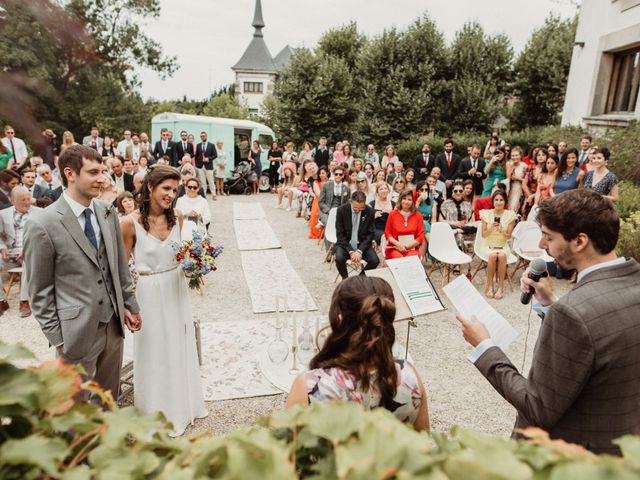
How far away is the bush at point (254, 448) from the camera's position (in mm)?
594

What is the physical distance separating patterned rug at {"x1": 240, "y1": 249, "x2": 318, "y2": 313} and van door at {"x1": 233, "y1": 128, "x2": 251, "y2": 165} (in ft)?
30.0

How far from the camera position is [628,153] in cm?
867

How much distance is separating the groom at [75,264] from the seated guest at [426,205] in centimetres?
613

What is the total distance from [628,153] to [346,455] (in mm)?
10392

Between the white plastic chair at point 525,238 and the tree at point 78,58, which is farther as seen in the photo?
the tree at point 78,58

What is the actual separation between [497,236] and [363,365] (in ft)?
19.7

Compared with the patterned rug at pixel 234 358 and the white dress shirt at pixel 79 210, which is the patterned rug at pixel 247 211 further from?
the white dress shirt at pixel 79 210

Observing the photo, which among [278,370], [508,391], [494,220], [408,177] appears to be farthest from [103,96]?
[508,391]

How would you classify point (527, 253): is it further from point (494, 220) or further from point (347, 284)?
point (347, 284)

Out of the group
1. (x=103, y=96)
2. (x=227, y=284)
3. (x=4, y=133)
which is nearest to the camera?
(x=227, y=284)

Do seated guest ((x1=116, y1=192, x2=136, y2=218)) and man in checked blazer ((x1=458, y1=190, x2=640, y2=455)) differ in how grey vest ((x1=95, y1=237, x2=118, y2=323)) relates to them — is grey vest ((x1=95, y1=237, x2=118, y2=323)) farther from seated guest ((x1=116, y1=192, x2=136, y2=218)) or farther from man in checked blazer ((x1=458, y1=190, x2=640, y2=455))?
seated guest ((x1=116, y1=192, x2=136, y2=218))

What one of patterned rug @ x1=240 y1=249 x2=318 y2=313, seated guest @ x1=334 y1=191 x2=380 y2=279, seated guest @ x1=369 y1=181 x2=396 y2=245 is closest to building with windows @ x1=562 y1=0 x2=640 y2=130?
seated guest @ x1=369 y1=181 x2=396 y2=245

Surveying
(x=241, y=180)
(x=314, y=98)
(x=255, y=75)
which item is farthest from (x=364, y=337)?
(x=255, y=75)

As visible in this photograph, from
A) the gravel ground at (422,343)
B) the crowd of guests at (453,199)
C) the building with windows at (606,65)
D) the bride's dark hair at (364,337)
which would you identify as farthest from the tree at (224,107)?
the bride's dark hair at (364,337)
